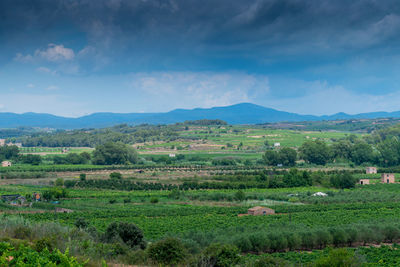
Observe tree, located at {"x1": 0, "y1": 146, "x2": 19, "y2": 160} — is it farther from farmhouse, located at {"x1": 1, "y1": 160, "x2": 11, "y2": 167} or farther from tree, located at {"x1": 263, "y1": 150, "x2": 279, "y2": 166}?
tree, located at {"x1": 263, "y1": 150, "x2": 279, "y2": 166}

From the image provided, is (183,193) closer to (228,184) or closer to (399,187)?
(228,184)

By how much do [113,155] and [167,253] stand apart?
276 feet

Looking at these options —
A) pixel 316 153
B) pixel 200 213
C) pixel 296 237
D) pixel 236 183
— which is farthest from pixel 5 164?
pixel 296 237

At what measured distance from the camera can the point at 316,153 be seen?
100625mm

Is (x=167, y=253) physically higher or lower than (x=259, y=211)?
higher

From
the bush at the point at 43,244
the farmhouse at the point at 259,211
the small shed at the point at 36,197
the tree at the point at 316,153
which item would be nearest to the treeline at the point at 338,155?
the tree at the point at 316,153

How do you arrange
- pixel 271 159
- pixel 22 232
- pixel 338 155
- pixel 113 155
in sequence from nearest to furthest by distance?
1. pixel 22 232
2. pixel 271 159
3. pixel 113 155
4. pixel 338 155

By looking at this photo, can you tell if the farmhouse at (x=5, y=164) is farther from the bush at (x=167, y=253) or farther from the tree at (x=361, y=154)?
the bush at (x=167, y=253)

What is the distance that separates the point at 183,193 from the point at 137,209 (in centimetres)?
1219

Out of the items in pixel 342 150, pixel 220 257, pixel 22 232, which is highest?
pixel 22 232

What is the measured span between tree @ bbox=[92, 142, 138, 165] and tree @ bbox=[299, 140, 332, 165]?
4069 centimetres

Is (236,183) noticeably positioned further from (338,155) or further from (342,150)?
(342,150)

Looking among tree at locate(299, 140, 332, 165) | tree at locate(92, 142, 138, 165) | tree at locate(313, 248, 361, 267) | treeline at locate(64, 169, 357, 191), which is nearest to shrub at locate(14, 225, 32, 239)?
tree at locate(313, 248, 361, 267)

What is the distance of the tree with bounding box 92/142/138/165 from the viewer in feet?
342
